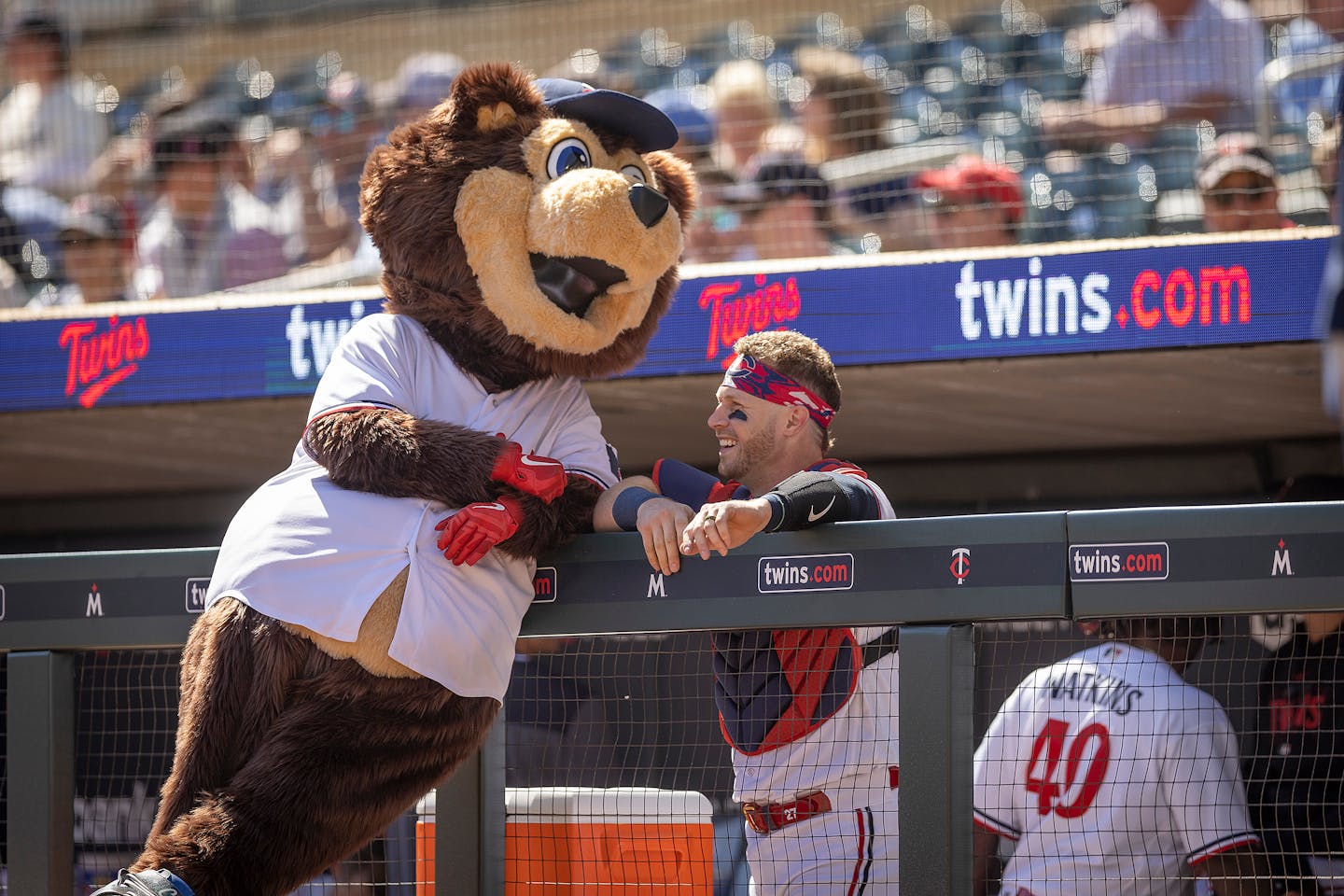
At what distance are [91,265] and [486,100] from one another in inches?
129

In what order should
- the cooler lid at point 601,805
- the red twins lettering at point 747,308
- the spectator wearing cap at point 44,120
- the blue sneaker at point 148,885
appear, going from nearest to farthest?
the blue sneaker at point 148,885
the cooler lid at point 601,805
the red twins lettering at point 747,308
the spectator wearing cap at point 44,120

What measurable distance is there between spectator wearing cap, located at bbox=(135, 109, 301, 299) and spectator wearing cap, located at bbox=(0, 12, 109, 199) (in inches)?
21.9

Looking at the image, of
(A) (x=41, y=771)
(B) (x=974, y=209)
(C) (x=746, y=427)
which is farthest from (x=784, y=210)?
(A) (x=41, y=771)

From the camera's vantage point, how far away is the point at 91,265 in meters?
5.45

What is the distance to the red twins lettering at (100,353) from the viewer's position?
4.61m

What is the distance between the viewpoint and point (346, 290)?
452 cm

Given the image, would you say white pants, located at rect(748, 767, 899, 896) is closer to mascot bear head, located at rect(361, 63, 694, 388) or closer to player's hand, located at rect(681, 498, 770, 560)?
player's hand, located at rect(681, 498, 770, 560)

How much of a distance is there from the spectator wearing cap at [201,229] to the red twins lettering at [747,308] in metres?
2.29

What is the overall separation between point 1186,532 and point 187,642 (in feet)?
5.23

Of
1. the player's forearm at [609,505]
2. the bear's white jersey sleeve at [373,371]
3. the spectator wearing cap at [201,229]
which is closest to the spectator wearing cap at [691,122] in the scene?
the spectator wearing cap at [201,229]

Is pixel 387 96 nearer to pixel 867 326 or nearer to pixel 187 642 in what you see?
pixel 867 326

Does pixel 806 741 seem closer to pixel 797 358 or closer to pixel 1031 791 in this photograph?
pixel 797 358

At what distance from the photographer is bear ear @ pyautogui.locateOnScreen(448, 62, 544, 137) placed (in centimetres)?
268

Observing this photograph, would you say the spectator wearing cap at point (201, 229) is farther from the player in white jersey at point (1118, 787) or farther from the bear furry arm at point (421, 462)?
the player in white jersey at point (1118, 787)
